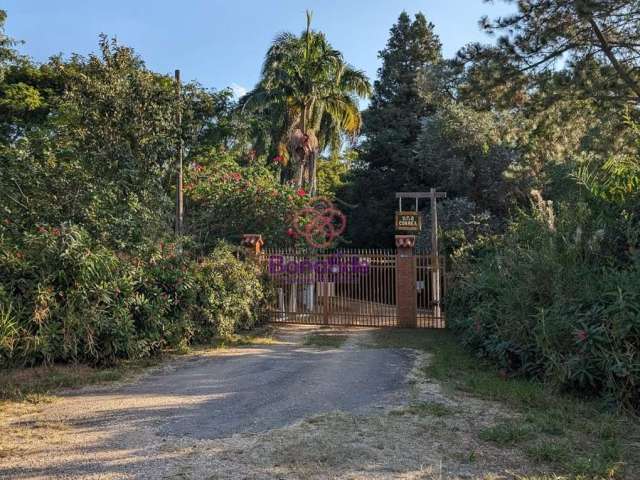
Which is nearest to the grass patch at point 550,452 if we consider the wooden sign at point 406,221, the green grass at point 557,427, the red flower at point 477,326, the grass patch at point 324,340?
the green grass at point 557,427

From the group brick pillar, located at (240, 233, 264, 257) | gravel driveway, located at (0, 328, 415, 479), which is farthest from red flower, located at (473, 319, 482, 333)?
brick pillar, located at (240, 233, 264, 257)

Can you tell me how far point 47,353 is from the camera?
610 centimetres

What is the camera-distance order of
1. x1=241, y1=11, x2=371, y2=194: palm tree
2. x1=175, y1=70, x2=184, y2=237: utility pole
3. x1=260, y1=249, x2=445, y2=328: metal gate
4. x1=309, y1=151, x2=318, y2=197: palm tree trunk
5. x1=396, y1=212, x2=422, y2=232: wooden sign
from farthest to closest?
x1=309, y1=151, x2=318, y2=197: palm tree trunk < x1=241, y1=11, x2=371, y2=194: palm tree < x1=396, y1=212, x2=422, y2=232: wooden sign < x1=260, y1=249, x2=445, y2=328: metal gate < x1=175, y1=70, x2=184, y2=237: utility pole

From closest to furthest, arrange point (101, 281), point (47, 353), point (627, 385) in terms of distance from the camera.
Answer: point (627, 385) → point (47, 353) → point (101, 281)

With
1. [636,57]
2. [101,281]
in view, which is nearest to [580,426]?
[101,281]

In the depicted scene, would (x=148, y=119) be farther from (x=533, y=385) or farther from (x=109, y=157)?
(x=533, y=385)

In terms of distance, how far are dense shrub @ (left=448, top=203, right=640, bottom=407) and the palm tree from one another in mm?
10031

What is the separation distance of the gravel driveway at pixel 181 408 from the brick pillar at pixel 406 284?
3.96m

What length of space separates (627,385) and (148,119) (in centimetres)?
908

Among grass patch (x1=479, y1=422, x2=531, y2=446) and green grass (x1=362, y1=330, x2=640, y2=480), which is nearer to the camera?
green grass (x1=362, y1=330, x2=640, y2=480)

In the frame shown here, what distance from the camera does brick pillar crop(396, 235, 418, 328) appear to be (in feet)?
37.5

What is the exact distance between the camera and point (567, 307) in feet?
18.2

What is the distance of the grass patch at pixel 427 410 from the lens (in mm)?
4629

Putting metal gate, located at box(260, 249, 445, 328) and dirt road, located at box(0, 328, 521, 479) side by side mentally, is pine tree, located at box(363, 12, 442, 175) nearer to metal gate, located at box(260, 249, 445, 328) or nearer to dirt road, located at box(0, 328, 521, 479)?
metal gate, located at box(260, 249, 445, 328)
